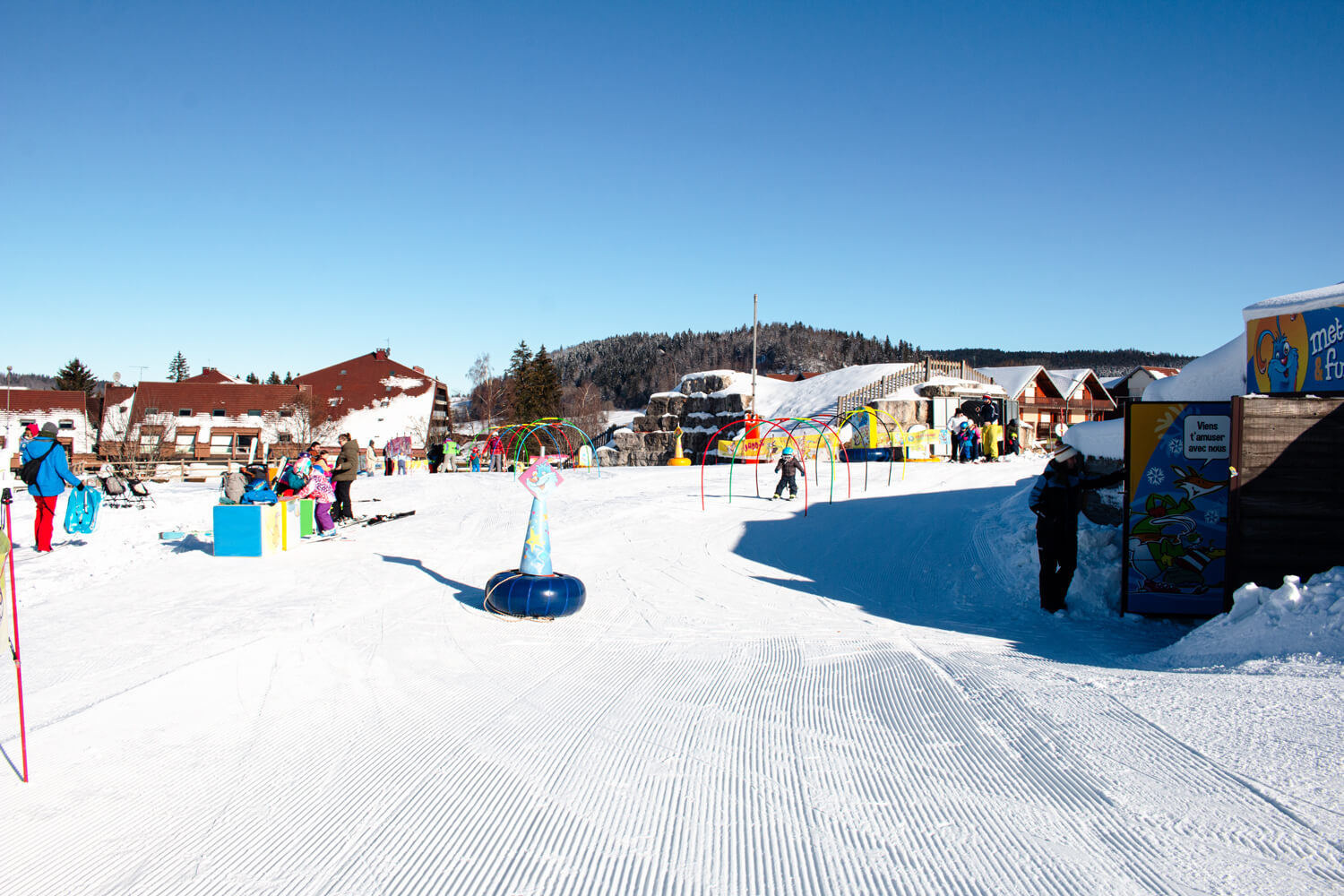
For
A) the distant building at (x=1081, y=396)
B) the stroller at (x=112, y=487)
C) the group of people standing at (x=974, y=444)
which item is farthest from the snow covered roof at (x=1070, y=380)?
the stroller at (x=112, y=487)

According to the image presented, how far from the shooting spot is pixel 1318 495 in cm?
673

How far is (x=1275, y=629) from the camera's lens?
5473 mm

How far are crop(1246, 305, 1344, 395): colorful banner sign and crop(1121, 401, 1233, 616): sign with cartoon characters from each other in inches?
53.6

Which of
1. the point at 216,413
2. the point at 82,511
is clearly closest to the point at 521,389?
the point at 216,413

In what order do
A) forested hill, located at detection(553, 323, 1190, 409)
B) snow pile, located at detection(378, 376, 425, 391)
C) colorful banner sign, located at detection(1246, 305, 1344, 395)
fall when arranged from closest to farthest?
1. colorful banner sign, located at detection(1246, 305, 1344, 395)
2. snow pile, located at detection(378, 376, 425, 391)
3. forested hill, located at detection(553, 323, 1190, 409)

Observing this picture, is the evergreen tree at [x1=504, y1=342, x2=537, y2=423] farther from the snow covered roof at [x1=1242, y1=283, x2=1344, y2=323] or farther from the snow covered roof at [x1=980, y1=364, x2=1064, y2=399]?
the snow covered roof at [x1=1242, y1=283, x2=1344, y2=323]

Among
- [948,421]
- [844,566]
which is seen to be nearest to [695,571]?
[844,566]

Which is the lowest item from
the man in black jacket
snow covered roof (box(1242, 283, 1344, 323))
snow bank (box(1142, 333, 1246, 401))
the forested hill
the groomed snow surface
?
the groomed snow surface

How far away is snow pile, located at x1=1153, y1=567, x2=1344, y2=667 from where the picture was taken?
203 inches

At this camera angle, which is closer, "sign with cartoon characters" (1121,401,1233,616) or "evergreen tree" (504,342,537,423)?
"sign with cartoon characters" (1121,401,1233,616)

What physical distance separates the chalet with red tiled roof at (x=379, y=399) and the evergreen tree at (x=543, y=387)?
679 cm

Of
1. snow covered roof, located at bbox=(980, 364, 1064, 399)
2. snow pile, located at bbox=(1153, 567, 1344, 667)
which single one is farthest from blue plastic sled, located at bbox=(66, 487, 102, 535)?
snow covered roof, located at bbox=(980, 364, 1064, 399)

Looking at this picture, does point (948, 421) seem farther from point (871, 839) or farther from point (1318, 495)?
point (871, 839)

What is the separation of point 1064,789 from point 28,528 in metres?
14.6
